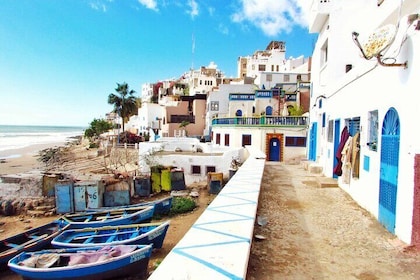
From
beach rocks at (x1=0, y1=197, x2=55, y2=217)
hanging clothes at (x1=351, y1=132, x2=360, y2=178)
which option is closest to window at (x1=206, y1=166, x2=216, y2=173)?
beach rocks at (x1=0, y1=197, x2=55, y2=217)

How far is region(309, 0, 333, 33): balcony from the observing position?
1219 cm

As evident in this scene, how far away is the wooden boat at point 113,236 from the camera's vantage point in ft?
27.4

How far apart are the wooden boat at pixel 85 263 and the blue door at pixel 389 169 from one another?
5.59 meters

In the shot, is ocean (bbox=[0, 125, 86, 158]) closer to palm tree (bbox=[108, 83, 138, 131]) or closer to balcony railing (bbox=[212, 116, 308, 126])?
palm tree (bbox=[108, 83, 138, 131])

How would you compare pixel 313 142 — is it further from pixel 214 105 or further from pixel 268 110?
pixel 214 105

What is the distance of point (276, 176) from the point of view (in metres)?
11.1

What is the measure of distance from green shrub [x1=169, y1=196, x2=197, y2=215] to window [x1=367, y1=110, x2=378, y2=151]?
9451mm

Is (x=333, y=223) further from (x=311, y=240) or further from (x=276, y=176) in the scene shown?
(x=276, y=176)

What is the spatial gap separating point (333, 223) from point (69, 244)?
7414 millimetres

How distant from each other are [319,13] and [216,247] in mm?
12365

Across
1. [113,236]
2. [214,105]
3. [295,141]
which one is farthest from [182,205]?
[214,105]

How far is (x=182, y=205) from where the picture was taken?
14.0 meters

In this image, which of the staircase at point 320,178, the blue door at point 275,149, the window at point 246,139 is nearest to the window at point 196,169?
the window at point 246,139

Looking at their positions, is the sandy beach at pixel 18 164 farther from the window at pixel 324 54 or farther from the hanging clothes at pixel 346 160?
the hanging clothes at pixel 346 160
